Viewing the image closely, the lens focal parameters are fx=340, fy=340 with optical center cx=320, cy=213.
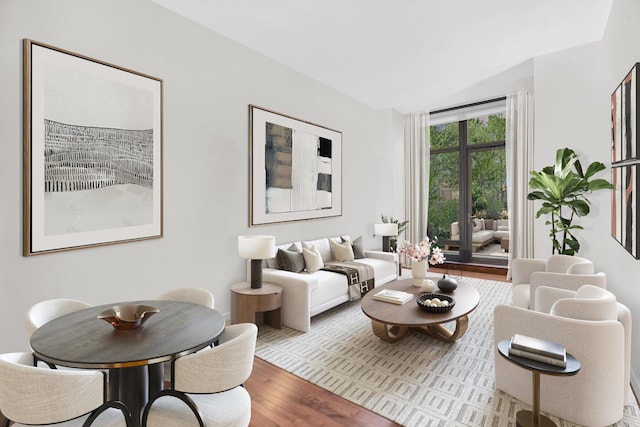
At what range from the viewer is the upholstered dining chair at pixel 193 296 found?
229 cm

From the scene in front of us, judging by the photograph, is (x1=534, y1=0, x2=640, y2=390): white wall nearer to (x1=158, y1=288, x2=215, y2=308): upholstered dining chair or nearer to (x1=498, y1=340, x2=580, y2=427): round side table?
(x1=498, y1=340, x2=580, y2=427): round side table

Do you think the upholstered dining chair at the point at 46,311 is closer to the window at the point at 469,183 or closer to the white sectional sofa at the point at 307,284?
the white sectional sofa at the point at 307,284

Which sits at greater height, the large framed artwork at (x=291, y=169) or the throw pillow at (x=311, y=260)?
the large framed artwork at (x=291, y=169)

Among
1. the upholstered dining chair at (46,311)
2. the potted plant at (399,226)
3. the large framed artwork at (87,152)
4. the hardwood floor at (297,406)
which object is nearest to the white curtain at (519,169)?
the potted plant at (399,226)

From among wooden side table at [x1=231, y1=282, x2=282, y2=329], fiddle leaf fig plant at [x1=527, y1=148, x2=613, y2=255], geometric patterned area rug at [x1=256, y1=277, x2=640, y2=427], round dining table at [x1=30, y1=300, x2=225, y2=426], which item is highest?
fiddle leaf fig plant at [x1=527, y1=148, x2=613, y2=255]

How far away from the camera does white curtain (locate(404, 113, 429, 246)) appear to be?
6.93 meters

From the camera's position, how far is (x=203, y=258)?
11.5 ft

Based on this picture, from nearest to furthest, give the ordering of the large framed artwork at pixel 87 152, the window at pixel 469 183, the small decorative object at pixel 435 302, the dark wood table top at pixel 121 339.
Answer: the dark wood table top at pixel 121 339 < the large framed artwork at pixel 87 152 < the small decorative object at pixel 435 302 < the window at pixel 469 183

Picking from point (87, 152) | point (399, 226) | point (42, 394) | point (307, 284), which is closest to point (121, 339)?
point (42, 394)

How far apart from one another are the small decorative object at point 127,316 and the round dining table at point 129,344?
0.03 metres

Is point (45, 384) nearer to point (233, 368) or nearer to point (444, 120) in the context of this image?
point (233, 368)

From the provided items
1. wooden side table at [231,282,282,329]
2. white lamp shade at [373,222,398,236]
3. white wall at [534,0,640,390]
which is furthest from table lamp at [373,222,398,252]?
wooden side table at [231,282,282,329]

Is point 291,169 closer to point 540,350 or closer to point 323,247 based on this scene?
point 323,247

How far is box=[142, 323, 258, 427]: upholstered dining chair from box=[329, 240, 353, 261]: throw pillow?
3401mm
